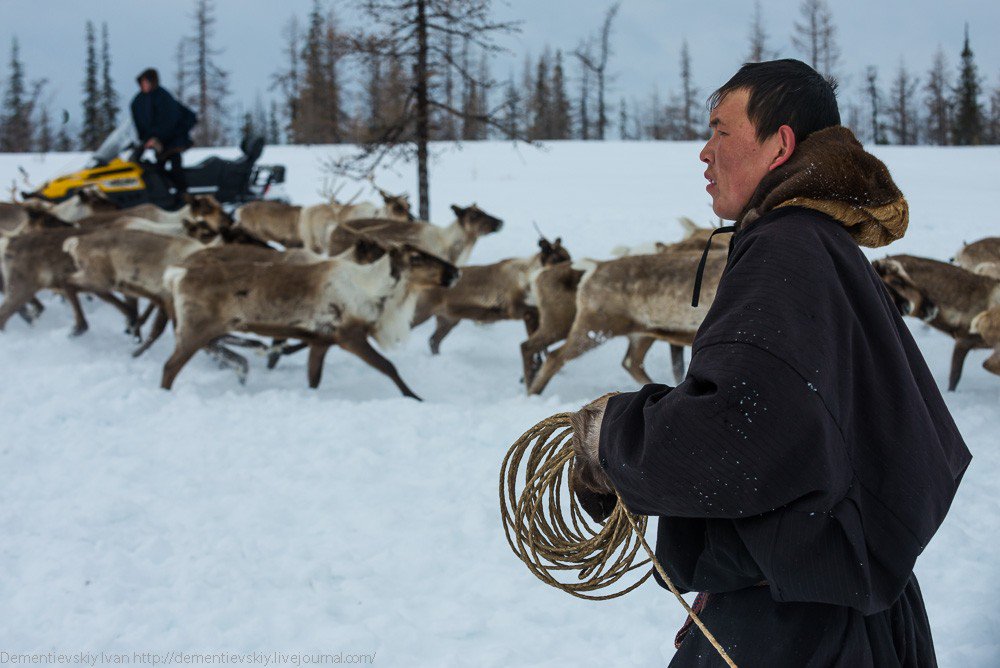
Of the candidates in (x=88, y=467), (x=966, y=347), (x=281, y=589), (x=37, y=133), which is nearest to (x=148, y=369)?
(x=88, y=467)

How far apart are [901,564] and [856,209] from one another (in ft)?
1.91

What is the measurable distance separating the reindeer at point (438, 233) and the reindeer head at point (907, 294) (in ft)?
17.6

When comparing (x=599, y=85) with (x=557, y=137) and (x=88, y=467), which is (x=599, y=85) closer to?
(x=557, y=137)

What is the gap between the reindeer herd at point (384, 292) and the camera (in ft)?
23.2

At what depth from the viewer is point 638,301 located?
695 centimetres

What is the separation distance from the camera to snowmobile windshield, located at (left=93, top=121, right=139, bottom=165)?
1320cm

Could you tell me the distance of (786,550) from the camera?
1.31 m

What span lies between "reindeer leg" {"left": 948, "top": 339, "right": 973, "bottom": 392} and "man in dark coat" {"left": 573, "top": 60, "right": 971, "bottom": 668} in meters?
6.61

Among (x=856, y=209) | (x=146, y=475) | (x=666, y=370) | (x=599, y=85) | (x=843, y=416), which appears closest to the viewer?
(x=843, y=416)

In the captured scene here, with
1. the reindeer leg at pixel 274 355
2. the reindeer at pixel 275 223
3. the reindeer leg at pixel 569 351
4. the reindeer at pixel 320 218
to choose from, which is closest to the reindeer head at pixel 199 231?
the reindeer leg at pixel 274 355

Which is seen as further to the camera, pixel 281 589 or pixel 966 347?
pixel 966 347

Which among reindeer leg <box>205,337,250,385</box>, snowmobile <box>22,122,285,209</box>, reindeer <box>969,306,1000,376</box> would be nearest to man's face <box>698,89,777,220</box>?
reindeer <box>969,306,1000,376</box>

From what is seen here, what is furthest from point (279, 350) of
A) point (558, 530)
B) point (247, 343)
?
point (558, 530)

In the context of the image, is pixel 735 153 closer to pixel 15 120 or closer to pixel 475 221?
pixel 475 221
